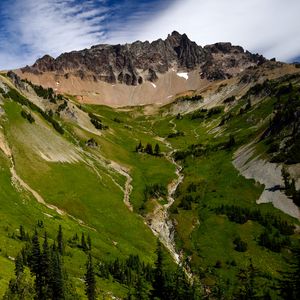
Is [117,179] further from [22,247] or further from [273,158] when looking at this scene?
[22,247]

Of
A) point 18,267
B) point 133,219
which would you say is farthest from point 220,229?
point 18,267

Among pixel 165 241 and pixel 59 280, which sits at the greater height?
pixel 165 241

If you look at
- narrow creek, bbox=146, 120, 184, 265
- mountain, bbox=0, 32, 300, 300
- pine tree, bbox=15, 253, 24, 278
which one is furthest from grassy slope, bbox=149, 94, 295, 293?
pine tree, bbox=15, 253, 24, 278

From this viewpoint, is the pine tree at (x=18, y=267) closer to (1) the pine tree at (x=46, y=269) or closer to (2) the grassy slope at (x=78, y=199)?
(1) the pine tree at (x=46, y=269)

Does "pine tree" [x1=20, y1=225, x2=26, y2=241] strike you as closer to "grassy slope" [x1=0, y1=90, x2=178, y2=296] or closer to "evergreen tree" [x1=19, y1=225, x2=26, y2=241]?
"evergreen tree" [x1=19, y1=225, x2=26, y2=241]

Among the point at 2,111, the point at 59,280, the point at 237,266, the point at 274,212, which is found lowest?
the point at 59,280

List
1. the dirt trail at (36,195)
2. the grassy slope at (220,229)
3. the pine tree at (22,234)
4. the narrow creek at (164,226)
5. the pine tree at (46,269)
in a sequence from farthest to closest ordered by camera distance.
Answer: the narrow creek at (164,226) → the dirt trail at (36,195) → the grassy slope at (220,229) → the pine tree at (22,234) → the pine tree at (46,269)

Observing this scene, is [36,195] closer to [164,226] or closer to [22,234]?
[22,234]

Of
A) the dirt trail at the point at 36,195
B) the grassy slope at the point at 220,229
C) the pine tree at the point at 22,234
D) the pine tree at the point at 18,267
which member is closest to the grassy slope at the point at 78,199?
the dirt trail at the point at 36,195

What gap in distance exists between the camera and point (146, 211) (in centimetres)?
16250

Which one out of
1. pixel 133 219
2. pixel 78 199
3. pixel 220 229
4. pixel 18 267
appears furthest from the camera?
pixel 133 219

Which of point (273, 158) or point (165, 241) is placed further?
point (273, 158)

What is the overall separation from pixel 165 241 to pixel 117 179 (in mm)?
50192

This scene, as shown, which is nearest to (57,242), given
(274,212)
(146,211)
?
(146,211)
